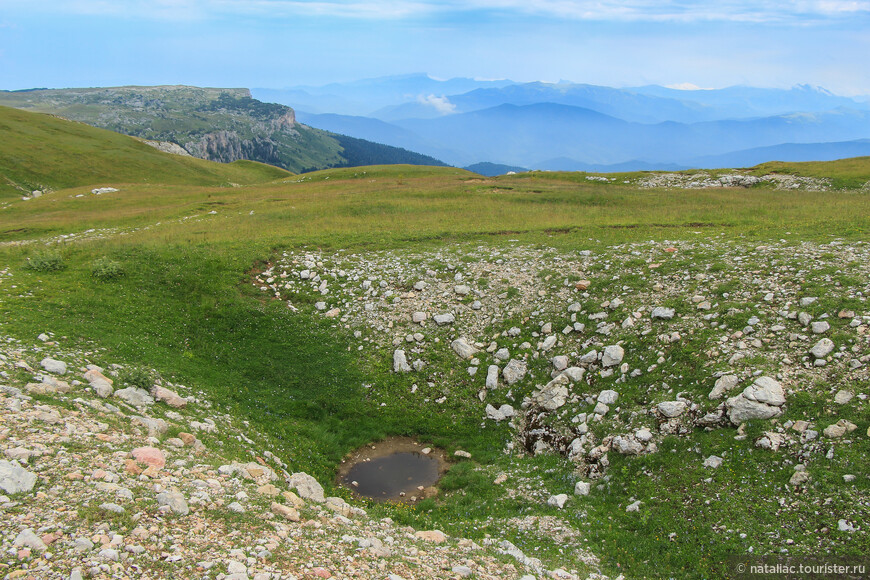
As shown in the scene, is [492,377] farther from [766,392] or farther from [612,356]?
[766,392]

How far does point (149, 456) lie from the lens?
31.2 ft

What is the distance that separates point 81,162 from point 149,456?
109301mm

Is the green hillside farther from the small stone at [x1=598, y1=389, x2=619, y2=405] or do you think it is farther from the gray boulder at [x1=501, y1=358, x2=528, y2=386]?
the small stone at [x1=598, y1=389, x2=619, y2=405]

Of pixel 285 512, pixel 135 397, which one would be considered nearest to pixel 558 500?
pixel 285 512

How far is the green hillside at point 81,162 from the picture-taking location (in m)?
78.6

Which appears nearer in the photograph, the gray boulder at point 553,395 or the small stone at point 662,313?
the gray boulder at point 553,395

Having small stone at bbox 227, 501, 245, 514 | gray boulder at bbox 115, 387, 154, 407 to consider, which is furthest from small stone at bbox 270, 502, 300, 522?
gray boulder at bbox 115, 387, 154, 407

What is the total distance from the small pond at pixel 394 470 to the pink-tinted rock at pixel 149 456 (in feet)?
19.9

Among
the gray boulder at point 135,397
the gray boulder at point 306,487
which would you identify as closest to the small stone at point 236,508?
the gray boulder at point 306,487

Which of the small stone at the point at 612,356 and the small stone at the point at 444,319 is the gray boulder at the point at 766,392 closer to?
the small stone at the point at 612,356

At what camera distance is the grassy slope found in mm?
12977

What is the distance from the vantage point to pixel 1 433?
8570mm

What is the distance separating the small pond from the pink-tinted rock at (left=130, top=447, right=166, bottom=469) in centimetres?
608

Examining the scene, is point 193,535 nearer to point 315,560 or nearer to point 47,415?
point 315,560
